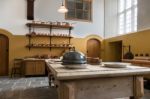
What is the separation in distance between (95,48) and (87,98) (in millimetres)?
7703

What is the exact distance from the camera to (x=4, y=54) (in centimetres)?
779

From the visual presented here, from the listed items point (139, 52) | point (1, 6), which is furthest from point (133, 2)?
point (1, 6)

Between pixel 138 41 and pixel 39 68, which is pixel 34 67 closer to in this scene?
pixel 39 68

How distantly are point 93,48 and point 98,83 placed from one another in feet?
24.9

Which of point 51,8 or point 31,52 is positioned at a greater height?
point 51,8

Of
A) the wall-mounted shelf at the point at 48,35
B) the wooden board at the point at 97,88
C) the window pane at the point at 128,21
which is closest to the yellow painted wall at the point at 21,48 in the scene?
the wall-mounted shelf at the point at 48,35

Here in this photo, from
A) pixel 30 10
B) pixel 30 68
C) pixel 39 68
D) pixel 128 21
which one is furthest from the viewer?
pixel 128 21

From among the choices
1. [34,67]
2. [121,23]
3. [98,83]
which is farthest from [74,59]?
[121,23]

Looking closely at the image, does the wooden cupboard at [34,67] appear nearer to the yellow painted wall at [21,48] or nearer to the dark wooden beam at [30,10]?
the yellow painted wall at [21,48]

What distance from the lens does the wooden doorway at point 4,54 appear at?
7.74 m

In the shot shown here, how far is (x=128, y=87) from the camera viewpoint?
176cm

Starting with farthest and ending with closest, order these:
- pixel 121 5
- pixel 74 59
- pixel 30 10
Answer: pixel 121 5, pixel 30 10, pixel 74 59

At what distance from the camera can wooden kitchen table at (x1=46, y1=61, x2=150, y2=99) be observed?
1487mm

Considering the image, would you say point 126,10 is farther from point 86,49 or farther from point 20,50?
point 20,50
